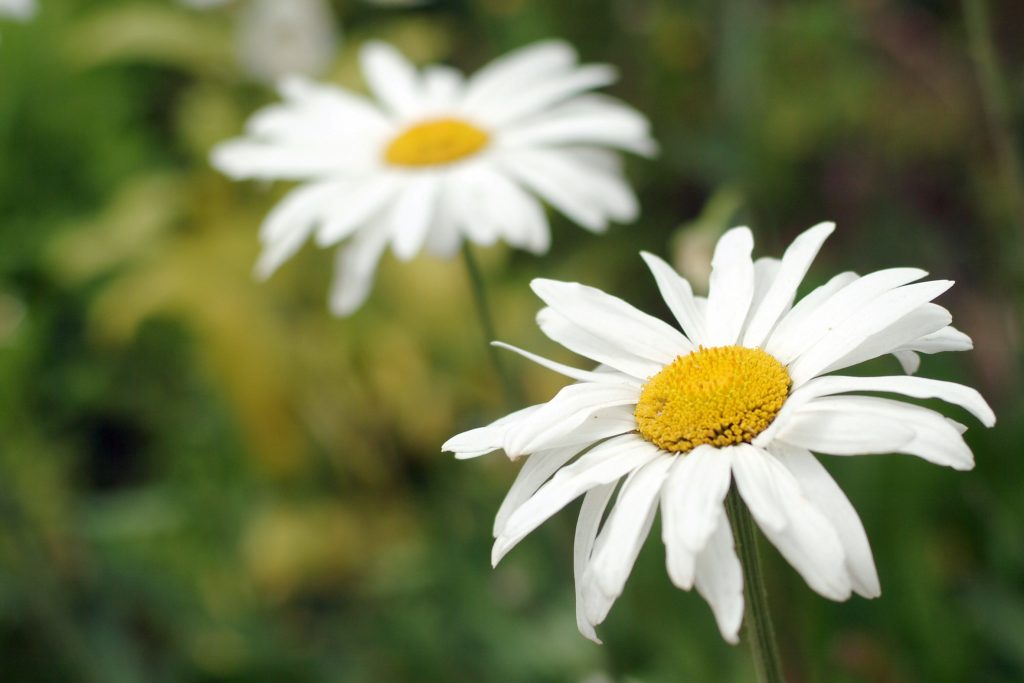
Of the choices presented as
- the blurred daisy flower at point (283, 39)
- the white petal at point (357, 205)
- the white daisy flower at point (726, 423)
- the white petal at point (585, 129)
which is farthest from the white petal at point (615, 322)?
the blurred daisy flower at point (283, 39)

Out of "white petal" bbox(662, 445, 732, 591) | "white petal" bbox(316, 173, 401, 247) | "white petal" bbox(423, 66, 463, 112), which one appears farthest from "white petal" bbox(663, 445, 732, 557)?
"white petal" bbox(423, 66, 463, 112)

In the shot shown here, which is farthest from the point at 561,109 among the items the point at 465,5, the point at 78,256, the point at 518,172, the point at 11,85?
the point at 11,85

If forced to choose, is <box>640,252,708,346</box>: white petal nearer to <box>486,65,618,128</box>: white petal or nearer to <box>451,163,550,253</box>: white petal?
<box>451,163,550,253</box>: white petal

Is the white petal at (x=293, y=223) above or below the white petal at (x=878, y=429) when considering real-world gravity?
above

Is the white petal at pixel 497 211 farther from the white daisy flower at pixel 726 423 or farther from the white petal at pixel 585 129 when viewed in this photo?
the white daisy flower at pixel 726 423

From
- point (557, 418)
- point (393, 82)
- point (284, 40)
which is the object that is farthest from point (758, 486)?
point (284, 40)

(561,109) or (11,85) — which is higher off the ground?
(11,85)

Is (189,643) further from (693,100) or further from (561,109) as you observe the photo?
(693,100)
